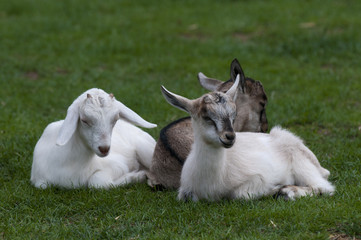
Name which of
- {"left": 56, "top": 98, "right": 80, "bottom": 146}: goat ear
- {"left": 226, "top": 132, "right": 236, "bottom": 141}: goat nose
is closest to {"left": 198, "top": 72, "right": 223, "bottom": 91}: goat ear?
{"left": 56, "top": 98, "right": 80, "bottom": 146}: goat ear

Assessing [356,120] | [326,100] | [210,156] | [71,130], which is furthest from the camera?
[326,100]

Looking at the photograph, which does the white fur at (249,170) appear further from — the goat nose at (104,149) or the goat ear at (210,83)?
the goat ear at (210,83)

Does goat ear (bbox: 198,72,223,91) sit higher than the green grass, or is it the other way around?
goat ear (bbox: 198,72,223,91)

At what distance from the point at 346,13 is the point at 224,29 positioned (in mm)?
2714

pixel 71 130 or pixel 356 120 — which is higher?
pixel 71 130

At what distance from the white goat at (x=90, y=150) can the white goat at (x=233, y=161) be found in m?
0.84

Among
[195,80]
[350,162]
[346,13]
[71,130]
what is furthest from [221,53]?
[71,130]

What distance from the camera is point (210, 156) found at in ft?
18.1

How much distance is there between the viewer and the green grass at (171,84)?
5.25 meters

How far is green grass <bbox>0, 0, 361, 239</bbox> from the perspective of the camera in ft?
17.2

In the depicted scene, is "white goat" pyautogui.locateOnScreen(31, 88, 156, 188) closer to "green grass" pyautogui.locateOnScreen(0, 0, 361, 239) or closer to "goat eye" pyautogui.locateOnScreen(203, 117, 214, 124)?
"green grass" pyautogui.locateOnScreen(0, 0, 361, 239)

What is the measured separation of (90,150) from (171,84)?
4050 mm

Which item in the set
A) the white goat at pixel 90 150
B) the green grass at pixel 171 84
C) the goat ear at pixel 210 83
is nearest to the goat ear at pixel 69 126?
the white goat at pixel 90 150

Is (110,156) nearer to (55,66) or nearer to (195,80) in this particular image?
(195,80)
